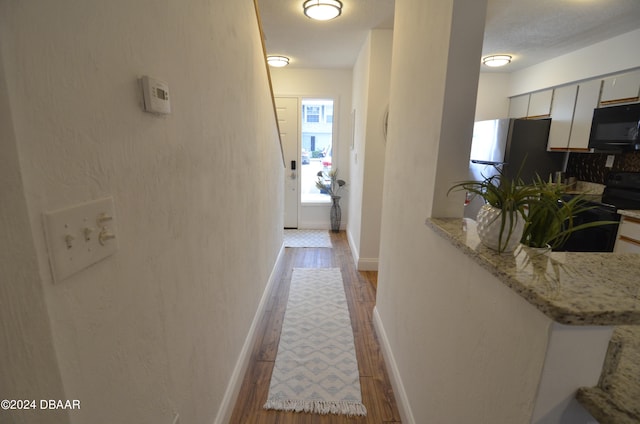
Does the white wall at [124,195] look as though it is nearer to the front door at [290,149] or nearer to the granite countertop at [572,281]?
the granite countertop at [572,281]

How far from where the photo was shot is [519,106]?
177 inches

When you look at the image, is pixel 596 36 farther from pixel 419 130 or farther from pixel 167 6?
pixel 167 6

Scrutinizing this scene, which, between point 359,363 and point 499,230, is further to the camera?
point 359,363

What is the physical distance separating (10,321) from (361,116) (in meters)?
3.59

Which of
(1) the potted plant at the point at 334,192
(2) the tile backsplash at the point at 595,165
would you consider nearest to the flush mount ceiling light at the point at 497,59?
(2) the tile backsplash at the point at 595,165

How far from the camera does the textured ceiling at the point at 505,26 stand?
252 cm

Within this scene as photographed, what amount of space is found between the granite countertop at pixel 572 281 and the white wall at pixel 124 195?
884 millimetres

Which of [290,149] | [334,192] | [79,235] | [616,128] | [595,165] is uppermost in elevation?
[616,128]

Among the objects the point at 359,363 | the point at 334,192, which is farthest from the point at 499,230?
the point at 334,192

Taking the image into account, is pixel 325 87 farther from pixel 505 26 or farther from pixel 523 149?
pixel 523 149

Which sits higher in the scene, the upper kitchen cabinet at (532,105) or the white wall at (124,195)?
the upper kitchen cabinet at (532,105)

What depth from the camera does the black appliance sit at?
265cm

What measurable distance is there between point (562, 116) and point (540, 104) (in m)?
0.47

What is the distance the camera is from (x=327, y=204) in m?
5.09
